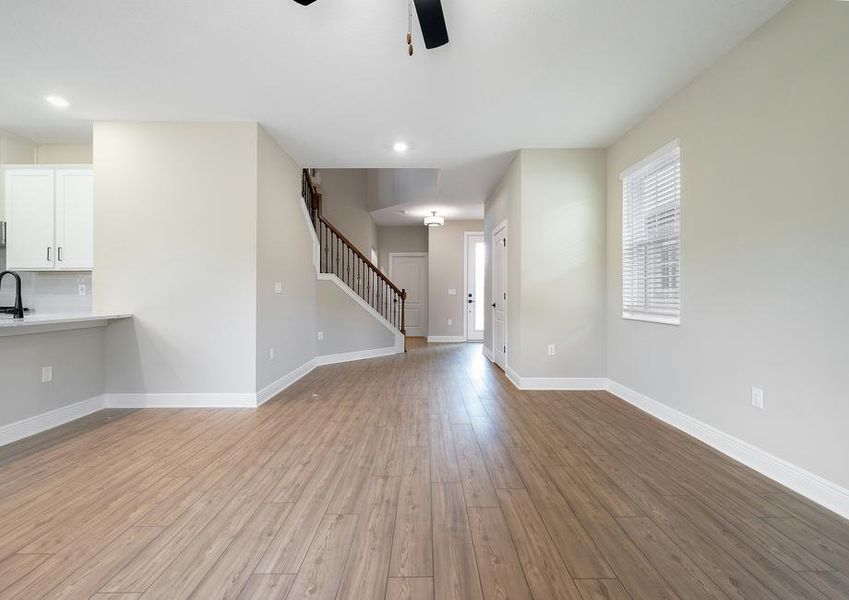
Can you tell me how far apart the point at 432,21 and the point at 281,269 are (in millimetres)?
3152

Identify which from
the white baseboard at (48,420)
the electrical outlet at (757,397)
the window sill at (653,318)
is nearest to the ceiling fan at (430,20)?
the window sill at (653,318)

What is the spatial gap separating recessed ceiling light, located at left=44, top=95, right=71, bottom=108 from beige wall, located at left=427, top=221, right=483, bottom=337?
6.45 metres

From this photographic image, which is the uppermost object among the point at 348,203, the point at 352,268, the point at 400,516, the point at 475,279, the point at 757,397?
the point at 348,203

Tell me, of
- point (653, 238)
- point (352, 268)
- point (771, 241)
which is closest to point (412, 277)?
point (352, 268)

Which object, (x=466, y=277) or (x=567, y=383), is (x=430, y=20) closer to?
(x=567, y=383)

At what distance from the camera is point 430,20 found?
6.72 ft

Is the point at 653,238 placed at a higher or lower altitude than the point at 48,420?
higher

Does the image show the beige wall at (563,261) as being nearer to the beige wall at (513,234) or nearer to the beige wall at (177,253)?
the beige wall at (513,234)

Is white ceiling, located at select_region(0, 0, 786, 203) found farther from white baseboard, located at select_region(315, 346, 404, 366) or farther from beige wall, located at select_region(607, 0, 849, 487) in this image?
white baseboard, located at select_region(315, 346, 404, 366)

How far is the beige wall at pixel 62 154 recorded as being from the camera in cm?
426

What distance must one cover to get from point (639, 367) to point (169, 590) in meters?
3.88

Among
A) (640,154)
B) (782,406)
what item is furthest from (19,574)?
(640,154)

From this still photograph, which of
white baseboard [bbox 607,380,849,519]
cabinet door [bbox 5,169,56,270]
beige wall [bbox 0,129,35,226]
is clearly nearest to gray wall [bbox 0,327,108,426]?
cabinet door [bbox 5,169,56,270]

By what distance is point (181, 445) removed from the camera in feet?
8.98
